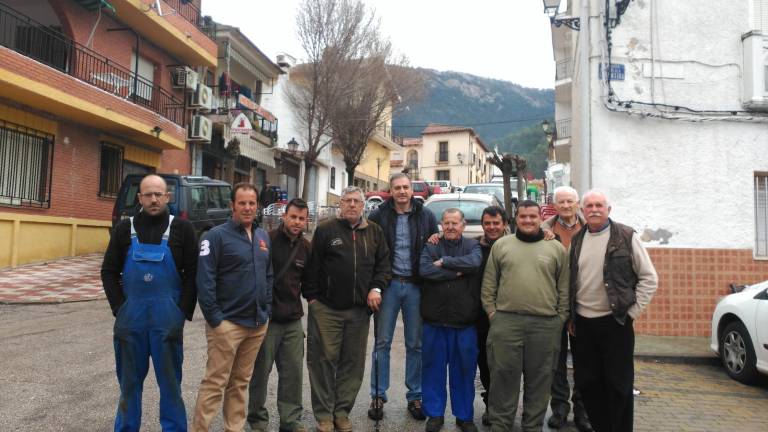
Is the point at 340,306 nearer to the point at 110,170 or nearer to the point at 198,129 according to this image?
the point at 110,170

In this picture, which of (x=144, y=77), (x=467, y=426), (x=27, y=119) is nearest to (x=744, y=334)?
(x=467, y=426)

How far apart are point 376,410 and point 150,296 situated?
2027 mm

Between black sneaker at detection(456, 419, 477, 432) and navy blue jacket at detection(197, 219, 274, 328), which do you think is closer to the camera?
navy blue jacket at detection(197, 219, 274, 328)

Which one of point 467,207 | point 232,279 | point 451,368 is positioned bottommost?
point 451,368

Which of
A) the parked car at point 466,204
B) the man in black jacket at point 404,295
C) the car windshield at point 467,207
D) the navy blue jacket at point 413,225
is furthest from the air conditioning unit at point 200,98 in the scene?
the man in black jacket at point 404,295

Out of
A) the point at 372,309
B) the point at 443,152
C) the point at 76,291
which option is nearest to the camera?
the point at 372,309

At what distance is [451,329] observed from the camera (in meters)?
4.57

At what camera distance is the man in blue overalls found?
3.73 meters

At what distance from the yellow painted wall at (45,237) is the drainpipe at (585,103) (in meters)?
11.5

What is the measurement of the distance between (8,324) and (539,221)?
740cm

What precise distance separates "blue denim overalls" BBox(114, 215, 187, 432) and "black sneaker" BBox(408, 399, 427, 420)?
1.86 meters

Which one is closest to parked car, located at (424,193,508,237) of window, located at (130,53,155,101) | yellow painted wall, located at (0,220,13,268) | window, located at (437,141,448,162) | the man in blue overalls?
the man in blue overalls

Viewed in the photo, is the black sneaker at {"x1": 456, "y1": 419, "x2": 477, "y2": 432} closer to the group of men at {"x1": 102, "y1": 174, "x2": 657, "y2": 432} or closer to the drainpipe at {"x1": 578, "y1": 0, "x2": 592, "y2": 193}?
the group of men at {"x1": 102, "y1": 174, "x2": 657, "y2": 432}

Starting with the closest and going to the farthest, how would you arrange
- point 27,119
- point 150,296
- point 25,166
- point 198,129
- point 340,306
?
point 150,296 < point 340,306 < point 27,119 < point 25,166 < point 198,129
